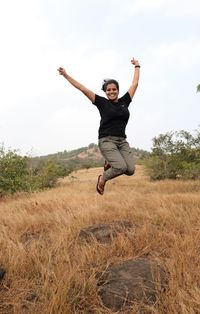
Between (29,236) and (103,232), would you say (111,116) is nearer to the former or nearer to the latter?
(103,232)

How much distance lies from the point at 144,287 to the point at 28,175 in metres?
17.5

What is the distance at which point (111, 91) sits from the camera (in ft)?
22.4

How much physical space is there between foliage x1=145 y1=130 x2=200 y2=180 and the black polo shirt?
21.3 m

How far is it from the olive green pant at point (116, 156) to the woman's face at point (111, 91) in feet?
2.35

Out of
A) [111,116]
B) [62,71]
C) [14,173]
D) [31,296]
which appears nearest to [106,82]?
[111,116]

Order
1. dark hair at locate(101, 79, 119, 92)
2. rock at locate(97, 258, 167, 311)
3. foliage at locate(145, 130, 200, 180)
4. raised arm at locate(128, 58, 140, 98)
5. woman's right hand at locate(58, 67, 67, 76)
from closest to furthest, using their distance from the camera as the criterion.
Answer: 1. rock at locate(97, 258, 167, 311)
2. woman's right hand at locate(58, 67, 67, 76)
3. dark hair at locate(101, 79, 119, 92)
4. raised arm at locate(128, 58, 140, 98)
5. foliage at locate(145, 130, 200, 180)

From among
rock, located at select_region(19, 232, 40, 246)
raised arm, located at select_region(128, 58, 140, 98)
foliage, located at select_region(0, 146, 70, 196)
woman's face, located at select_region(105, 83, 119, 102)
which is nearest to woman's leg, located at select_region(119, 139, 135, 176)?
woman's face, located at select_region(105, 83, 119, 102)

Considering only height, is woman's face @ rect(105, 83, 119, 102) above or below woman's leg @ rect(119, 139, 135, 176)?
above

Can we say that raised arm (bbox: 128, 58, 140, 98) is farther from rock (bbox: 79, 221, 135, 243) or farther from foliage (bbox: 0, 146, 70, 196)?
foliage (bbox: 0, 146, 70, 196)

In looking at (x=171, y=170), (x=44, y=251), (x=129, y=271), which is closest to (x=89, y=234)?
(x=44, y=251)

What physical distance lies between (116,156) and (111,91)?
1.15 meters

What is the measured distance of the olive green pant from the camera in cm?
670

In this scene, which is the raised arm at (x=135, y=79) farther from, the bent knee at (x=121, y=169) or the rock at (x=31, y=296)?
the rock at (x=31, y=296)

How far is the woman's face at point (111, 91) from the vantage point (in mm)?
6801
